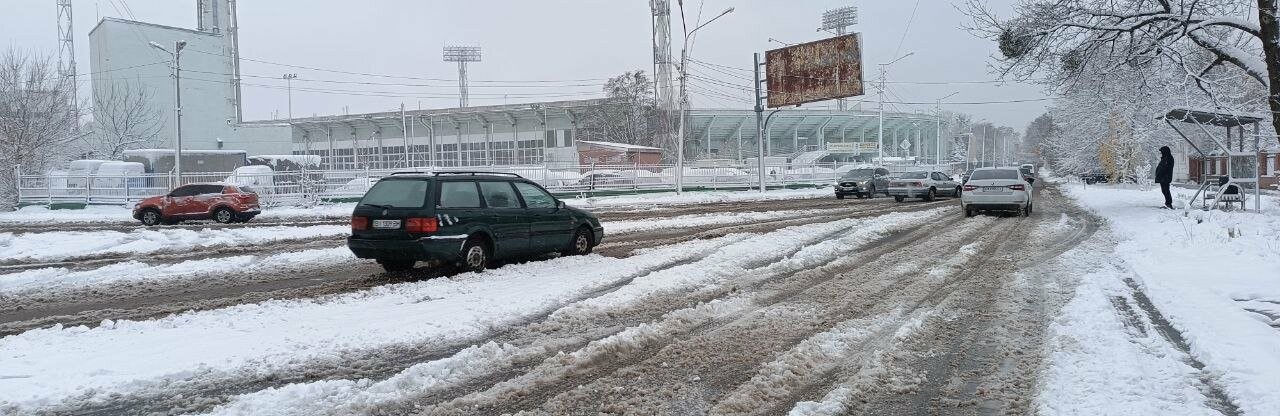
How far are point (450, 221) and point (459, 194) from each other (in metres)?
0.55

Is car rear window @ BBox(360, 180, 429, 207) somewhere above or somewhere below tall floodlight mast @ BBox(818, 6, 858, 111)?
below

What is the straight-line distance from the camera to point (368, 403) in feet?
14.2

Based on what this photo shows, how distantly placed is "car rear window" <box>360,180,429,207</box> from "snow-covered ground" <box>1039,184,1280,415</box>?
719cm

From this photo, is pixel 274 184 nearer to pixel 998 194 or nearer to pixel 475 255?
pixel 475 255

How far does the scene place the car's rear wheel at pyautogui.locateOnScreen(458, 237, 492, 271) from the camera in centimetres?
926

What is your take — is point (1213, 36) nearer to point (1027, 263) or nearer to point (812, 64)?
point (1027, 263)

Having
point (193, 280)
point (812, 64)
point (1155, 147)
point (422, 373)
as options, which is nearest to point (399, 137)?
point (812, 64)

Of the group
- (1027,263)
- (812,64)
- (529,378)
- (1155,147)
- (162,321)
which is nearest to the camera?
(529,378)

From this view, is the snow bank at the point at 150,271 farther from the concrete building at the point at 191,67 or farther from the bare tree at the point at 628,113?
the concrete building at the point at 191,67

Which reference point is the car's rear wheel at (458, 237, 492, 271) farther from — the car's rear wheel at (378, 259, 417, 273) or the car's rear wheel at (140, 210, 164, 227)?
the car's rear wheel at (140, 210, 164, 227)

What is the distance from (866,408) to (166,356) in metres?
5.05

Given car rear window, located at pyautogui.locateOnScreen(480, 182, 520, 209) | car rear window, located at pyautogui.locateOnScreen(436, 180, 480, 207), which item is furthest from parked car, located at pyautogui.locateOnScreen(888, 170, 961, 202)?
car rear window, located at pyautogui.locateOnScreen(436, 180, 480, 207)

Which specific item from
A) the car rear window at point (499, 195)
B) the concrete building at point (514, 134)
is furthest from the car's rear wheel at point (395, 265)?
the concrete building at point (514, 134)

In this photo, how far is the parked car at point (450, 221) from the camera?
8.97 meters
